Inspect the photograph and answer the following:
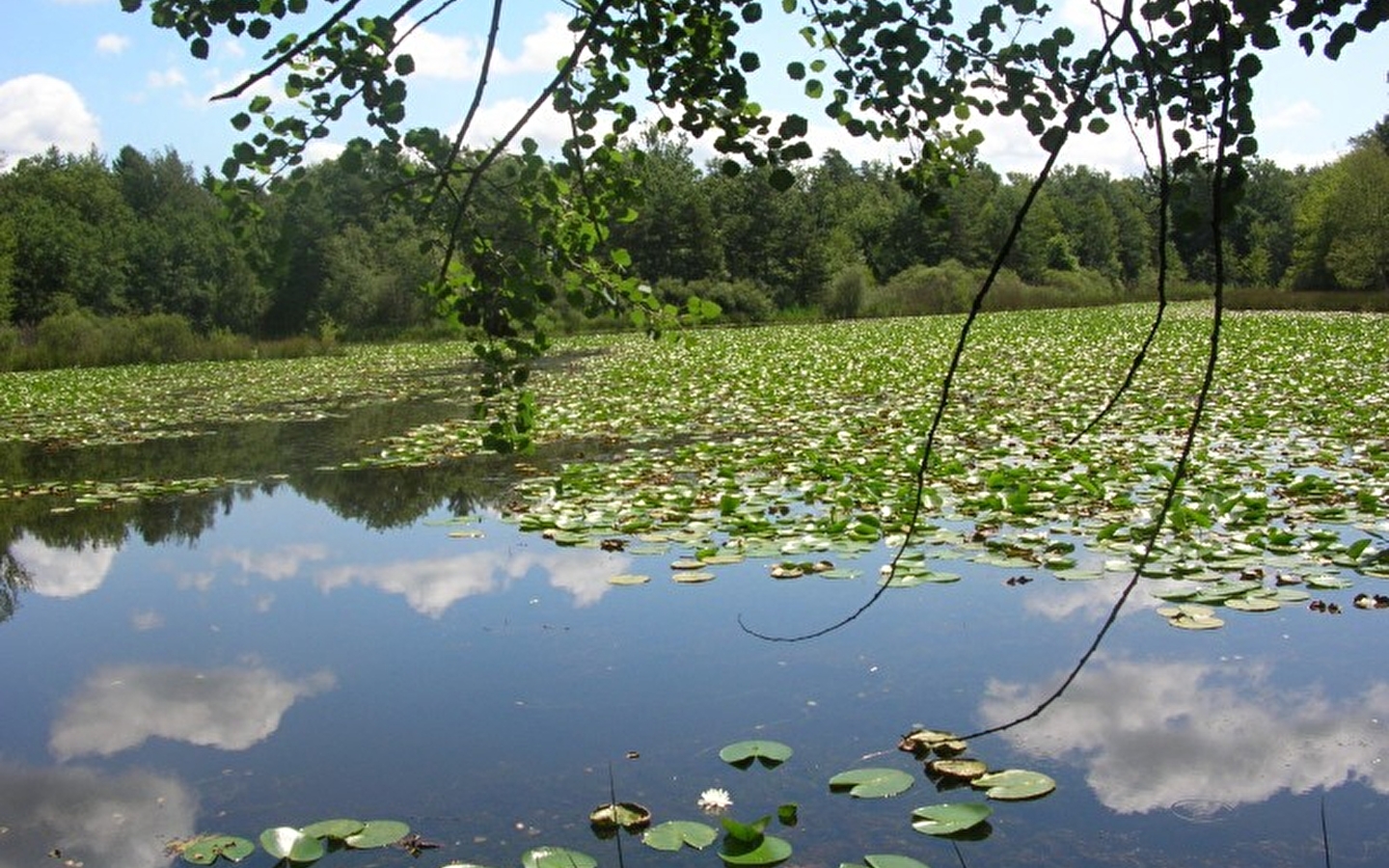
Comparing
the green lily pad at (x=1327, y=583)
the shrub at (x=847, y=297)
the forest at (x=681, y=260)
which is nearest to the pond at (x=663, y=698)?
the green lily pad at (x=1327, y=583)

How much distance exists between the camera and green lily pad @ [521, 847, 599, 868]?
258 cm

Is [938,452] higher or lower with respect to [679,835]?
higher

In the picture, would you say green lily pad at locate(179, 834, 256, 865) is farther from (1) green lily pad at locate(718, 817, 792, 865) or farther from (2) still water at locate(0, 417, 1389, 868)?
(1) green lily pad at locate(718, 817, 792, 865)

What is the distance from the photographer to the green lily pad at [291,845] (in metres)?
2.71

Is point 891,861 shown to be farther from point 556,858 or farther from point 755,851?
point 556,858

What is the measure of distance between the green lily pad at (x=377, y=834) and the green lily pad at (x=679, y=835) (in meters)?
0.58

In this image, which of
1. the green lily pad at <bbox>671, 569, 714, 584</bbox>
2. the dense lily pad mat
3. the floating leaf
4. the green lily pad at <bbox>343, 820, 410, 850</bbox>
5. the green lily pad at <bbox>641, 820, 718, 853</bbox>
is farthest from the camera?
the dense lily pad mat

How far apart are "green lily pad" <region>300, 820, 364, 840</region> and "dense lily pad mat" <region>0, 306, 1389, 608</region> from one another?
1431 mm

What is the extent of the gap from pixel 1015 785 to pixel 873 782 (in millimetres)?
343

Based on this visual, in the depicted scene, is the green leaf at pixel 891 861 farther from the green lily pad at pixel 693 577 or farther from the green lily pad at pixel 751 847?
the green lily pad at pixel 693 577

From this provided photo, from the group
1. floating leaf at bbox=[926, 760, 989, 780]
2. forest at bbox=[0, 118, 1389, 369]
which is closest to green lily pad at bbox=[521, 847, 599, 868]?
floating leaf at bbox=[926, 760, 989, 780]

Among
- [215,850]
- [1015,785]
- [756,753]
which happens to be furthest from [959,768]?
[215,850]

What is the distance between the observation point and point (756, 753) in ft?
10.3

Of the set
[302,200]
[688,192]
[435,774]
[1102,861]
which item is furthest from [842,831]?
[688,192]
